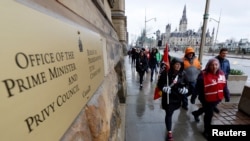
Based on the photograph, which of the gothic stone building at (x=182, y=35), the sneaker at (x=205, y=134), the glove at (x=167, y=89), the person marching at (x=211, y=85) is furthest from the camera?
the gothic stone building at (x=182, y=35)

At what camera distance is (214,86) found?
348 cm

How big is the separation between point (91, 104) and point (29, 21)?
2.85ft

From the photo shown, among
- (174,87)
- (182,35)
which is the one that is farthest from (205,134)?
(182,35)

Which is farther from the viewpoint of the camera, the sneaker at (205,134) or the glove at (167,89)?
the sneaker at (205,134)

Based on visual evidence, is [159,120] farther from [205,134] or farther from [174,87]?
[174,87]

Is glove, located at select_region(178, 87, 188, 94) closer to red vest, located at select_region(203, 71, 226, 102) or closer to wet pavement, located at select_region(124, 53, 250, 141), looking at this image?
red vest, located at select_region(203, 71, 226, 102)

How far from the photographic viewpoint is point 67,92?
2.85ft

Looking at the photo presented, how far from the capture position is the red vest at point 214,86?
347 centimetres

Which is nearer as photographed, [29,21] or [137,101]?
[29,21]

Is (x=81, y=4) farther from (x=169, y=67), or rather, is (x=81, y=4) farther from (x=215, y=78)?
(x=215, y=78)

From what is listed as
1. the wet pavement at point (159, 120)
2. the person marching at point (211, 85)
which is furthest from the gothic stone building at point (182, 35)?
the person marching at point (211, 85)

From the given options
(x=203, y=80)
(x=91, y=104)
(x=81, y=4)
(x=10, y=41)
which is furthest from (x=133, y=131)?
(x=10, y=41)

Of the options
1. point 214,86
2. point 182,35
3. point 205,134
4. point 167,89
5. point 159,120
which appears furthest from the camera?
point 182,35

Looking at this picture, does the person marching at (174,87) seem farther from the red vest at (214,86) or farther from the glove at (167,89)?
the red vest at (214,86)
